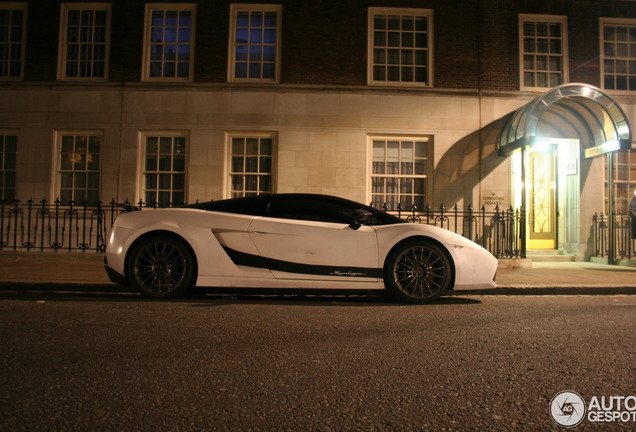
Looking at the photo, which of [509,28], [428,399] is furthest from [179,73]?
[428,399]

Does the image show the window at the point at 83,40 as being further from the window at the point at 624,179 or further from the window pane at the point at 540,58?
the window at the point at 624,179

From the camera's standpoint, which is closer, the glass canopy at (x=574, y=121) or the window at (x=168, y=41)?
the glass canopy at (x=574, y=121)

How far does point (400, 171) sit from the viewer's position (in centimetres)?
1388

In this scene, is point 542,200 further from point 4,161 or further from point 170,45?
point 4,161

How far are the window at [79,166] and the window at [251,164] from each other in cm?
382

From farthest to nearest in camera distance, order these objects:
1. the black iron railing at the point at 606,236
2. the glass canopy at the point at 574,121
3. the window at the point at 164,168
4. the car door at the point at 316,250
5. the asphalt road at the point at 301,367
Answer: the window at the point at 164,168, the black iron railing at the point at 606,236, the glass canopy at the point at 574,121, the car door at the point at 316,250, the asphalt road at the point at 301,367

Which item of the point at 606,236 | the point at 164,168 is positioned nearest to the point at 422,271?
the point at 606,236

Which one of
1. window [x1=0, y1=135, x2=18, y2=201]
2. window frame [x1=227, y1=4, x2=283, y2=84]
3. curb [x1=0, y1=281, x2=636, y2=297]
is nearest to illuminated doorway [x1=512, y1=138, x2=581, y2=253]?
curb [x1=0, y1=281, x2=636, y2=297]

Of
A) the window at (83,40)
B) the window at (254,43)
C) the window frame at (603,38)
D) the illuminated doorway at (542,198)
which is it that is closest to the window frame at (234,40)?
the window at (254,43)

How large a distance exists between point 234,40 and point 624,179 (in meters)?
11.7

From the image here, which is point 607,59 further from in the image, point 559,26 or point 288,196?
point 288,196

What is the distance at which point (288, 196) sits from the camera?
6.64 metres

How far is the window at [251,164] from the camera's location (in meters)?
13.8

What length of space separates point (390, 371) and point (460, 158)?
11.4 meters
